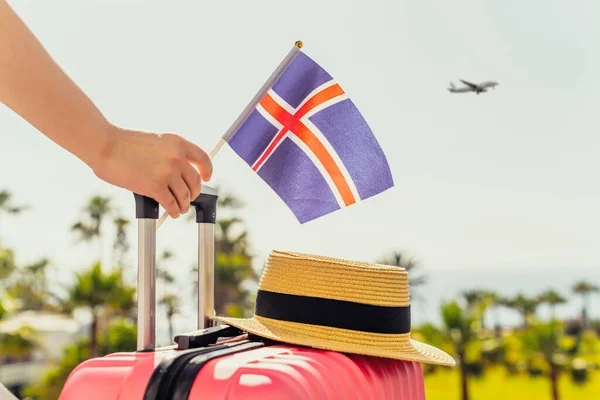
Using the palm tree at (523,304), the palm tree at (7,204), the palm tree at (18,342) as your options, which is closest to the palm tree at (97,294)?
the palm tree at (18,342)

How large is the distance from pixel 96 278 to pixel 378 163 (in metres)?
24.5

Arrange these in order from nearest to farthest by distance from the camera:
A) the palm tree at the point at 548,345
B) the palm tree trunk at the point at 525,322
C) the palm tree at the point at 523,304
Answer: the palm tree at the point at 548,345 → the palm tree trunk at the point at 525,322 → the palm tree at the point at 523,304

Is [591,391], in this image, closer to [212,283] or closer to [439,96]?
[439,96]

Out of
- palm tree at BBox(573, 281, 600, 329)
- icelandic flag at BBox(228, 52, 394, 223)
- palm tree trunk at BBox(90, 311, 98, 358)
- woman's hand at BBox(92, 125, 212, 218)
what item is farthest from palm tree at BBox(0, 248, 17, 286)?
woman's hand at BBox(92, 125, 212, 218)

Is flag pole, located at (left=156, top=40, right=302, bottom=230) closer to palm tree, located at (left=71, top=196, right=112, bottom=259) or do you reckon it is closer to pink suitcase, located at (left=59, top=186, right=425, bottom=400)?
pink suitcase, located at (left=59, top=186, right=425, bottom=400)

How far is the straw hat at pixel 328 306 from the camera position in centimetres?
95

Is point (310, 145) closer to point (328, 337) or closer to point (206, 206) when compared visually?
point (206, 206)

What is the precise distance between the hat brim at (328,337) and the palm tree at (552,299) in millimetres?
26648

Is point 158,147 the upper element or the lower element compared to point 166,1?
lower

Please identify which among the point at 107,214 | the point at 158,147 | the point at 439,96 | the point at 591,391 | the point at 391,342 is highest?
the point at 439,96

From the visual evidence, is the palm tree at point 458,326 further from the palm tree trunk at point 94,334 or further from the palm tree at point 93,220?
the palm tree at point 93,220

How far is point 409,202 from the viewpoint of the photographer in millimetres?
40594

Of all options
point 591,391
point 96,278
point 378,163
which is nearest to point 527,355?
point 591,391

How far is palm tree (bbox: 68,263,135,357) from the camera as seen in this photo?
954 inches
